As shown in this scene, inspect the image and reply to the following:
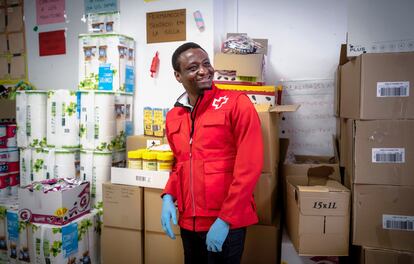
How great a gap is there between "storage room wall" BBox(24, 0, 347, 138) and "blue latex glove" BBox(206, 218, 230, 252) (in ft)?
4.65

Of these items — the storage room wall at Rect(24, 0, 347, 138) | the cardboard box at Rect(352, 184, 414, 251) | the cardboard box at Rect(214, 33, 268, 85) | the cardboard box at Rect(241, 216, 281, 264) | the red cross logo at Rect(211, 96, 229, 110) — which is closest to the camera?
the red cross logo at Rect(211, 96, 229, 110)

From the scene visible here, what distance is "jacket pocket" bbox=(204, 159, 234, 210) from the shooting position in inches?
52.6

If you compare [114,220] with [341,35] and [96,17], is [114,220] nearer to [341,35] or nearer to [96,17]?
[96,17]

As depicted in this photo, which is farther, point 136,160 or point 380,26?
point 136,160

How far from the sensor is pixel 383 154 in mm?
1479

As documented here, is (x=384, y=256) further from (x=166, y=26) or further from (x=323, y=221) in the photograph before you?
(x=166, y=26)

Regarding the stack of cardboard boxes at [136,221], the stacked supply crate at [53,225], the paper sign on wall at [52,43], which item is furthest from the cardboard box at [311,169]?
the paper sign on wall at [52,43]

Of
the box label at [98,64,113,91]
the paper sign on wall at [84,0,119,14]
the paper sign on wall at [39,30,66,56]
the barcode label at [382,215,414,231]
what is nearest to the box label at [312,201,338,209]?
the barcode label at [382,215,414,231]

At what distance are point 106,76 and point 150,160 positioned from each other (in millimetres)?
868

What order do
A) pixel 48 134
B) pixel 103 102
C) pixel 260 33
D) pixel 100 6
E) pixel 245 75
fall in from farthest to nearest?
pixel 100 6
pixel 260 33
pixel 48 134
pixel 103 102
pixel 245 75

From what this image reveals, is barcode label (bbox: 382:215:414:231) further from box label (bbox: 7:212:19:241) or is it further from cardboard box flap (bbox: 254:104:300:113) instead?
box label (bbox: 7:212:19:241)

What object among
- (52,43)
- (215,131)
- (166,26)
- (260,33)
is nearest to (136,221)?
(215,131)

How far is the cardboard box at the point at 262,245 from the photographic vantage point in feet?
5.79

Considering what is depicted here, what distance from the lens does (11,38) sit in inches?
122
